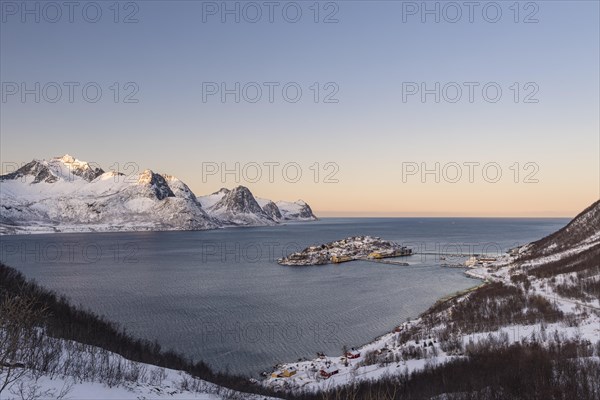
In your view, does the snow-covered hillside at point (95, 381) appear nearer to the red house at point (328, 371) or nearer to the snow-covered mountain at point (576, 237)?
the red house at point (328, 371)

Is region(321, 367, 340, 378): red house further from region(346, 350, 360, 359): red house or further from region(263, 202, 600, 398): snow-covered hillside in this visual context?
region(346, 350, 360, 359): red house

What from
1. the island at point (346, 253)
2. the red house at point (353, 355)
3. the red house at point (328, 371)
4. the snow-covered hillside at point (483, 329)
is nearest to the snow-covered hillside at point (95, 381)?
the snow-covered hillside at point (483, 329)

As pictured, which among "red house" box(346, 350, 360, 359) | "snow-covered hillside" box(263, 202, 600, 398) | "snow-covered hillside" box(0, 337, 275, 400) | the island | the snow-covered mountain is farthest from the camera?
the island

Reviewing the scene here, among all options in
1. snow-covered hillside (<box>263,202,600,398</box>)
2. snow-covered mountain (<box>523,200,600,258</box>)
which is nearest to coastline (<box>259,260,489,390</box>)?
snow-covered hillside (<box>263,202,600,398</box>)

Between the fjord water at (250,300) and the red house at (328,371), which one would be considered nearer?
the red house at (328,371)

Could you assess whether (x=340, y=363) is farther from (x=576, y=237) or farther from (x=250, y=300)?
(x=576, y=237)

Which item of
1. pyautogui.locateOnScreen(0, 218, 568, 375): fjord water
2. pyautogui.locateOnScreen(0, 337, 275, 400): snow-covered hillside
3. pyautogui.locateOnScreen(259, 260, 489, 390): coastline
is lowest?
pyautogui.locateOnScreen(0, 218, 568, 375): fjord water

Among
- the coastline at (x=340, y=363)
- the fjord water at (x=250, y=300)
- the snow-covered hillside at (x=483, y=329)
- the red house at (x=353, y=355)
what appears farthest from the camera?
the fjord water at (x=250, y=300)

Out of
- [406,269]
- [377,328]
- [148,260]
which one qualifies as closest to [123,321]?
A: [377,328]

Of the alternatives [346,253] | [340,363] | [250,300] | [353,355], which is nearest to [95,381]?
[340,363]
